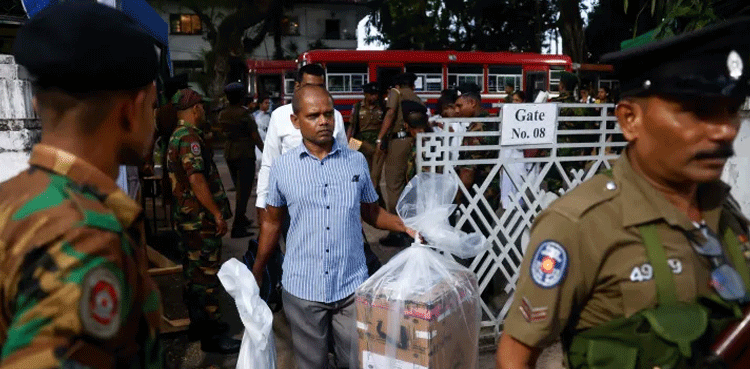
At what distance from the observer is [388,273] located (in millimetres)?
2910

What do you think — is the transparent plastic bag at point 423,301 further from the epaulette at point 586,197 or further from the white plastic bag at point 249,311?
the epaulette at point 586,197

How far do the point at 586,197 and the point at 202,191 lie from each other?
10.0ft

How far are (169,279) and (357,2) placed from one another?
35.3 metres

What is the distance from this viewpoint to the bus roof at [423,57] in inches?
651

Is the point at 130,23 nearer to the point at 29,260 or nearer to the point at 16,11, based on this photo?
the point at 29,260

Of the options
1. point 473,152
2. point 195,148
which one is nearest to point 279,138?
point 195,148

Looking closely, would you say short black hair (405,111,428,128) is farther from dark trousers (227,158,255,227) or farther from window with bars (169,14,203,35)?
window with bars (169,14,203,35)

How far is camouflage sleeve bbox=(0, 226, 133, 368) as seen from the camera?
1.00 meters

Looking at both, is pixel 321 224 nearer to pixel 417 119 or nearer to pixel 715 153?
pixel 715 153

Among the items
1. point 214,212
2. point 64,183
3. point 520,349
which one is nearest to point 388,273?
point 520,349

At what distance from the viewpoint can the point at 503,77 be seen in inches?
719

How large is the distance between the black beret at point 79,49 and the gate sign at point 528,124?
302 centimetres

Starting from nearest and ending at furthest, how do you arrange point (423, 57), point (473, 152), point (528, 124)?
point (528, 124), point (473, 152), point (423, 57)

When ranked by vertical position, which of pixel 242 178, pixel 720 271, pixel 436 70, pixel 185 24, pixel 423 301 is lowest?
pixel 423 301
